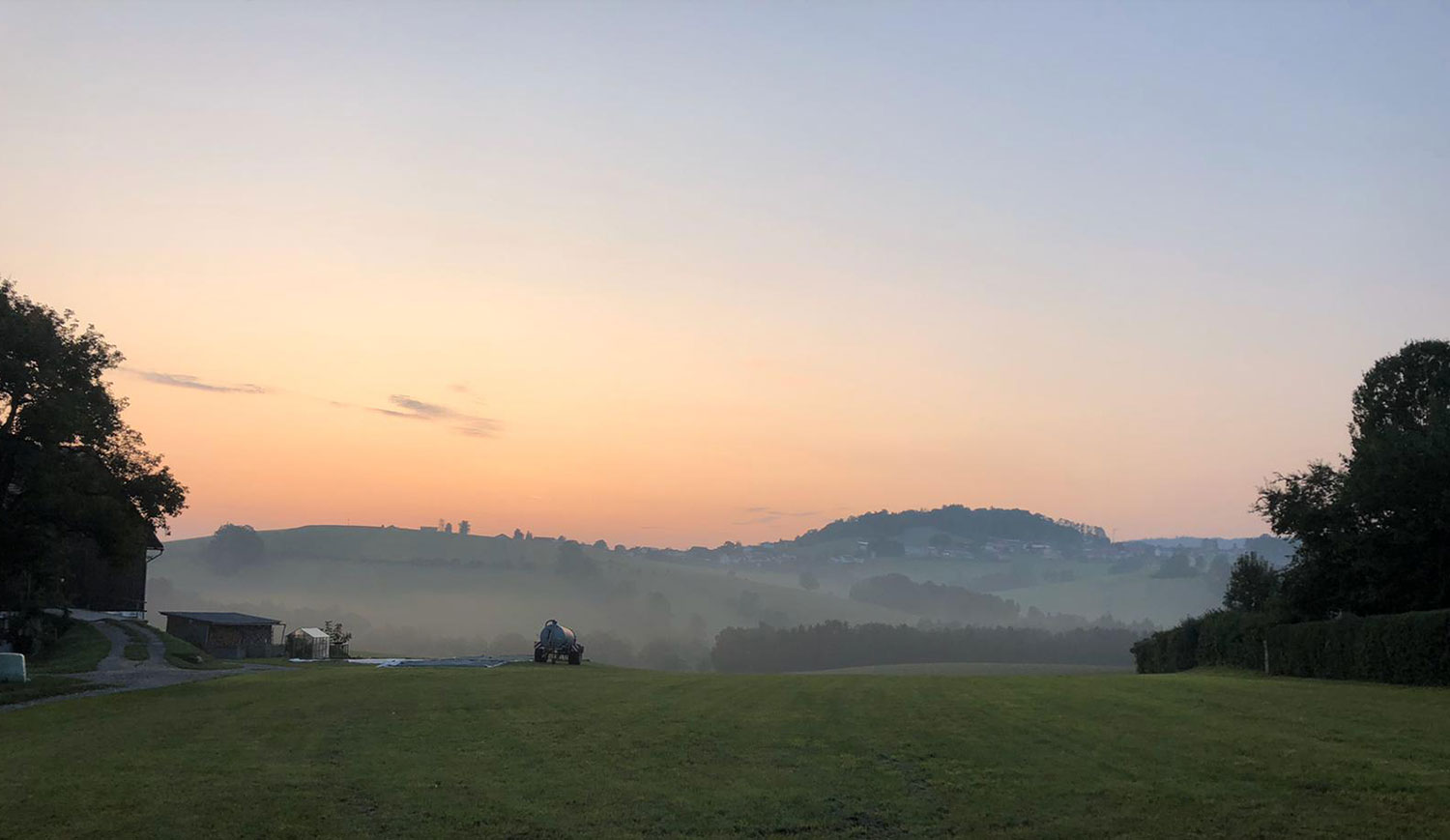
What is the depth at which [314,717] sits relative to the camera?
93.0 ft

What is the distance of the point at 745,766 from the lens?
2080 cm

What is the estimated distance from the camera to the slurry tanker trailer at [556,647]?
6494 cm

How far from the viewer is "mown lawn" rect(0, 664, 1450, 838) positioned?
16.4 meters

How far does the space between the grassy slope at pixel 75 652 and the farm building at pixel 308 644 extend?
58.0ft

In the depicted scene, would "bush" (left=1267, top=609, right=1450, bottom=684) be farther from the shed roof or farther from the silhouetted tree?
the shed roof

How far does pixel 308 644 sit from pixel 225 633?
6.33 meters

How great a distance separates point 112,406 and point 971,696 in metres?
35.5

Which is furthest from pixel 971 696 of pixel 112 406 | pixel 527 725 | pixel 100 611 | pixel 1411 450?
pixel 100 611

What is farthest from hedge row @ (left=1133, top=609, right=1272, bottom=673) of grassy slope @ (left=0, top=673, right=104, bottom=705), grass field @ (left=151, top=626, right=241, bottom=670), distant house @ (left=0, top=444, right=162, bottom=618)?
grass field @ (left=151, top=626, right=241, bottom=670)

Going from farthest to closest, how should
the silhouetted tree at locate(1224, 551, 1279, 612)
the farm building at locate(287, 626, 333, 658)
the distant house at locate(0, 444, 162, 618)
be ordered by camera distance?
the farm building at locate(287, 626, 333, 658) → the silhouetted tree at locate(1224, 551, 1279, 612) → the distant house at locate(0, 444, 162, 618)

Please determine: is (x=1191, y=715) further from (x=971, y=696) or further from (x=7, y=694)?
(x=7, y=694)

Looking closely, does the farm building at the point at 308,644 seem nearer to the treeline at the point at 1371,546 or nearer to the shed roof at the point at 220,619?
the shed roof at the point at 220,619

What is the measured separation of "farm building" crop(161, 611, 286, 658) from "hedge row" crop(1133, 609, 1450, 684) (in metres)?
62.2

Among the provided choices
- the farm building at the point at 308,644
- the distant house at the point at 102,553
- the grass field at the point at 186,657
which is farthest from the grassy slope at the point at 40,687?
the farm building at the point at 308,644
